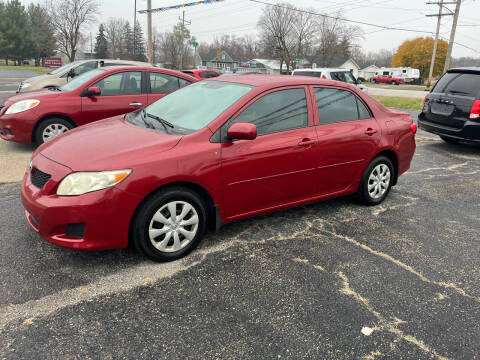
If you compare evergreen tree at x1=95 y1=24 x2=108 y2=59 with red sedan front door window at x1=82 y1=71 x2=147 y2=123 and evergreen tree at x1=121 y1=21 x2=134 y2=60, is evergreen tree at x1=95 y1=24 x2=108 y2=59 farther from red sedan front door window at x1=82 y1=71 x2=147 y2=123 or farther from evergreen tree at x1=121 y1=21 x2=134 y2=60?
red sedan front door window at x1=82 y1=71 x2=147 y2=123

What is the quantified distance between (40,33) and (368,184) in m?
70.2

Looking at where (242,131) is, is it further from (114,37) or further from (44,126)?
(114,37)

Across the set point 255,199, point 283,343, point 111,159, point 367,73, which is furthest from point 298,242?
point 367,73

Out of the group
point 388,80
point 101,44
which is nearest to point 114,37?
point 101,44

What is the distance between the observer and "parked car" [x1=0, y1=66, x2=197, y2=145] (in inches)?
243

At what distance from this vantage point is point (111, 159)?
2904 mm

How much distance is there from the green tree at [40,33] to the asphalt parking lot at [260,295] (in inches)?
2609

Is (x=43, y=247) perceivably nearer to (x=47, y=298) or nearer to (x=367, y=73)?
(x=47, y=298)

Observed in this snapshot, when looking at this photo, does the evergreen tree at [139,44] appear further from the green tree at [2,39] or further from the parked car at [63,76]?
the parked car at [63,76]

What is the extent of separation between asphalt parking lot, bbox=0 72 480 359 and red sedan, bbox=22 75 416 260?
1.00 ft

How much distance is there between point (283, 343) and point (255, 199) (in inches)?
59.5

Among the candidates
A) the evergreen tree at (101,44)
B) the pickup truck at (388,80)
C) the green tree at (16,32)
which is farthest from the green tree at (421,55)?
the green tree at (16,32)

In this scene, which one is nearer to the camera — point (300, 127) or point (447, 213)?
point (300, 127)

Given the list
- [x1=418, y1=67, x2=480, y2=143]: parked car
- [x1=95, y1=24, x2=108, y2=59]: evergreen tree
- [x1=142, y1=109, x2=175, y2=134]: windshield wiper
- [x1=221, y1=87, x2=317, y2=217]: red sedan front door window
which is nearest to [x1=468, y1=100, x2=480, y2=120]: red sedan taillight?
[x1=418, y1=67, x2=480, y2=143]: parked car
